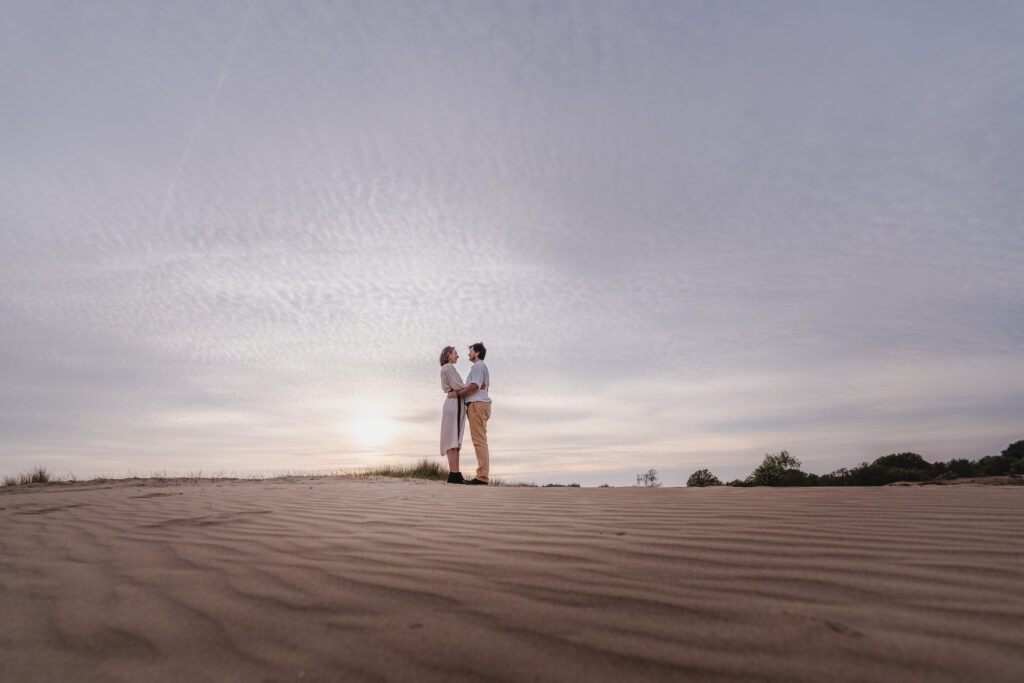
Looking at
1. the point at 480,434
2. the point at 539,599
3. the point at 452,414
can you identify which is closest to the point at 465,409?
the point at 452,414

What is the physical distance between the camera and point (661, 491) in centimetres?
525

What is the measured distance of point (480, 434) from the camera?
10.7 meters

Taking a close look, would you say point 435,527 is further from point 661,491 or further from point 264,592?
point 661,491

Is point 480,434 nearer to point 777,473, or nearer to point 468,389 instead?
point 468,389

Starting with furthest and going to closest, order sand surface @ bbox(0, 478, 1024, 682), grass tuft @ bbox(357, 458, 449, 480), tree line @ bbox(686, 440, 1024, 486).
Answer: grass tuft @ bbox(357, 458, 449, 480) → tree line @ bbox(686, 440, 1024, 486) → sand surface @ bbox(0, 478, 1024, 682)

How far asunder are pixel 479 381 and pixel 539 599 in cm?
893

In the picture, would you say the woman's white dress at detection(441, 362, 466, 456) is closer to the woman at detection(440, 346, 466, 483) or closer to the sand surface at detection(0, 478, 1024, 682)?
the woman at detection(440, 346, 466, 483)

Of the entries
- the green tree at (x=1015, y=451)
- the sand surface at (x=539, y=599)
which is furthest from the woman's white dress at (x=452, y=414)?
the green tree at (x=1015, y=451)

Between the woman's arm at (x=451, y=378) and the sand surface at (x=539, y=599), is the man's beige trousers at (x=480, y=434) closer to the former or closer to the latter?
the woman's arm at (x=451, y=378)

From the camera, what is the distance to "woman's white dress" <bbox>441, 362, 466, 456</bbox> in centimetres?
1084

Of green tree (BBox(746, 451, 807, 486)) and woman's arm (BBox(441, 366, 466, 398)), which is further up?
woman's arm (BBox(441, 366, 466, 398))

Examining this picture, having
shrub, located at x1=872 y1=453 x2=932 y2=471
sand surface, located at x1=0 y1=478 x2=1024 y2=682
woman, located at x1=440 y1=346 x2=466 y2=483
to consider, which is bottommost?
sand surface, located at x1=0 y1=478 x2=1024 y2=682

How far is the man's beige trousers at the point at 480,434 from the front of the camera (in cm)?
1071

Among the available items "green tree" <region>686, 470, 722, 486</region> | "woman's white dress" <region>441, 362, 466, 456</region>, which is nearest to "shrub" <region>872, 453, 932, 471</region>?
"green tree" <region>686, 470, 722, 486</region>
